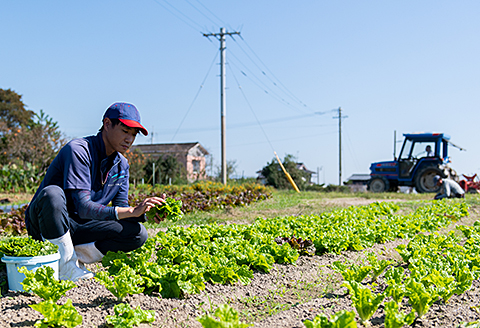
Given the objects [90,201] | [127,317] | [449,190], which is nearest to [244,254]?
[90,201]

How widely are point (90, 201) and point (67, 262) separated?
523 mm

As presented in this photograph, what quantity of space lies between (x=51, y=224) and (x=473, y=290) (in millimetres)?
3312

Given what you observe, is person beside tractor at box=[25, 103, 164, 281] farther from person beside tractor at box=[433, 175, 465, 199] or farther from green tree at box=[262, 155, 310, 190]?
green tree at box=[262, 155, 310, 190]

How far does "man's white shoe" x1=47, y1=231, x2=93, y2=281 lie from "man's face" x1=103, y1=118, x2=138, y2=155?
75cm

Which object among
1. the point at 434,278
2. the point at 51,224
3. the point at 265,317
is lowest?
the point at 265,317

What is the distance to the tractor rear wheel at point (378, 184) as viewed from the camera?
59.7ft

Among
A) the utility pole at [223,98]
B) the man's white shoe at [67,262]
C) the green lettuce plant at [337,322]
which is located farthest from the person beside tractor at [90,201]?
the utility pole at [223,98]

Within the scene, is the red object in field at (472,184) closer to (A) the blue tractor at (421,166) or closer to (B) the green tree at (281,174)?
(A) the blue tractor at (421,166)

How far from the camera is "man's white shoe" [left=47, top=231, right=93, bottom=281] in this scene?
3090 mm

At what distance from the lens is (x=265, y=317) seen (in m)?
2.79

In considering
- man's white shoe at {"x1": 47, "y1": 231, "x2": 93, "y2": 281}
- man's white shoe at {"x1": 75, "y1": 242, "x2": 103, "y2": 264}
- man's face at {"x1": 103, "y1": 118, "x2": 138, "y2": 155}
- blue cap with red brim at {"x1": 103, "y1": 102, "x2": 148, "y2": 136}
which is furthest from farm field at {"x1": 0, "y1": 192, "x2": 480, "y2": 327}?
blue cap with red brim at {"x1": 103, "y1": 102, "x2": 148, "y2": 136}

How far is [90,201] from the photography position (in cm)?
305

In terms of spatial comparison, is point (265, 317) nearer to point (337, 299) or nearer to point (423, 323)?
point (337, 299)

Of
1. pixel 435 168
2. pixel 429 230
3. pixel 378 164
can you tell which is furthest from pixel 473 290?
pixel 378 164
